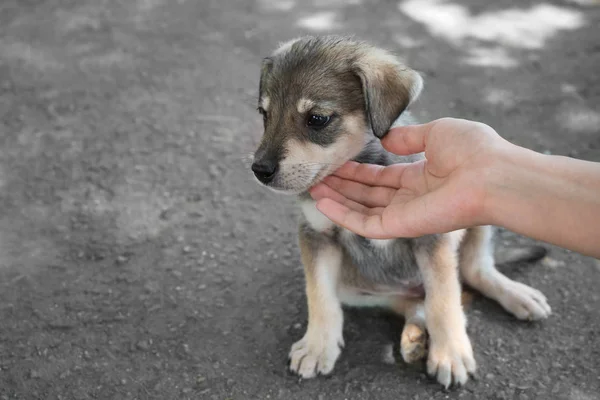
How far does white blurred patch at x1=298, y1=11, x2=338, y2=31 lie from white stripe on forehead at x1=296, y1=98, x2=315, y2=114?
3753 millimetres

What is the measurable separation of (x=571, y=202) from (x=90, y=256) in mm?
2727

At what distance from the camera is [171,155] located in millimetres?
4633

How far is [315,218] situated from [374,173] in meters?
0.35

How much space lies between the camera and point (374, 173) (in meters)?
2.82

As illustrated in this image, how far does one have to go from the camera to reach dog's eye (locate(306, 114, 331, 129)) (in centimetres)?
276

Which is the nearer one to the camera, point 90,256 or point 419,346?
point 419,346

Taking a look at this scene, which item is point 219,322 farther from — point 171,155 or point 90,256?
point 171,155

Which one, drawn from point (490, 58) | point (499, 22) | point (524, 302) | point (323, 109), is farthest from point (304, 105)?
point (499, 22)

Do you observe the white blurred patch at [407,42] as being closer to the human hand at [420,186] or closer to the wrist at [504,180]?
the human hand at [420,186]

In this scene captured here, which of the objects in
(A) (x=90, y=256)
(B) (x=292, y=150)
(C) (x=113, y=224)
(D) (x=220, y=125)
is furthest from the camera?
(D) (x=220, y=125)

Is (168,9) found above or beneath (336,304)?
beneath

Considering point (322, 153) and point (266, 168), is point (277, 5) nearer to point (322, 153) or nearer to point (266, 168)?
point (322, 153)

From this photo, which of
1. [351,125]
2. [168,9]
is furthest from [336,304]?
[168,9]

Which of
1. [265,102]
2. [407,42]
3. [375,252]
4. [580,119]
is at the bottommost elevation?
[407,42]
